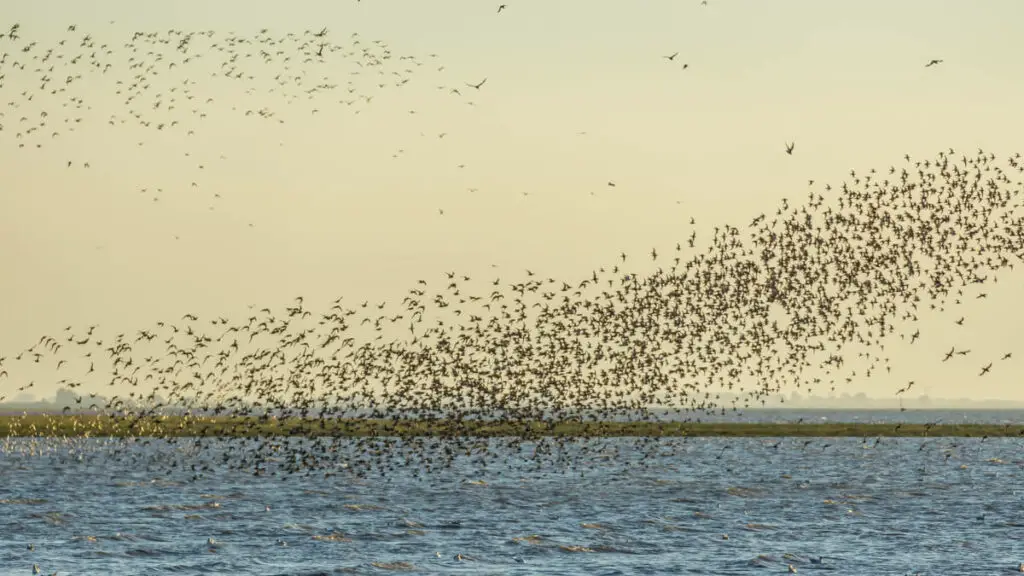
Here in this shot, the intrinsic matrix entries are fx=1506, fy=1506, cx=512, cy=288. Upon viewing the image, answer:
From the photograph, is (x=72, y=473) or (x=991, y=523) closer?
(x=991, y=523)

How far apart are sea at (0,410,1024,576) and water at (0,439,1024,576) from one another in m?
0.10

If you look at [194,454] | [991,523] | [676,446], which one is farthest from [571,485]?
[676,446]

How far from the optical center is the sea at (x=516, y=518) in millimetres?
41188

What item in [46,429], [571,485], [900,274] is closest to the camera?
[900,274]

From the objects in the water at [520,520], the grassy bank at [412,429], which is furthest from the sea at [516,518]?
the grassy bank at [412,429]

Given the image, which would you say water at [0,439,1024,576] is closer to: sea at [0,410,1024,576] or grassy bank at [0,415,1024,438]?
sea at [0,410,1024,576]

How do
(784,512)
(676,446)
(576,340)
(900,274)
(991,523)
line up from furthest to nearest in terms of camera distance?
(676,446) → (576,340) → (900,274) → (784,512) → (991,523)

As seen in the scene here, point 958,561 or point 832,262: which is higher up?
point 832,262

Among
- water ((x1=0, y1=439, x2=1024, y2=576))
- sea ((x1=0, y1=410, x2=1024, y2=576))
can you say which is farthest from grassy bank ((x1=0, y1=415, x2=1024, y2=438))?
water ((x1=0, y1=439, x2=1024, y2=576))

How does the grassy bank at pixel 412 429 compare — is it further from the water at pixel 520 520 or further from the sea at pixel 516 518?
the water at pixel 520 520

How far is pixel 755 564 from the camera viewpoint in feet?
134

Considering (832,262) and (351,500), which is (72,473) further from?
(832,262)

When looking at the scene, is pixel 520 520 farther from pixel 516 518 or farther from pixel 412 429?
pixel 412 429

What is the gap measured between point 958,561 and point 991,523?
12172 mm
